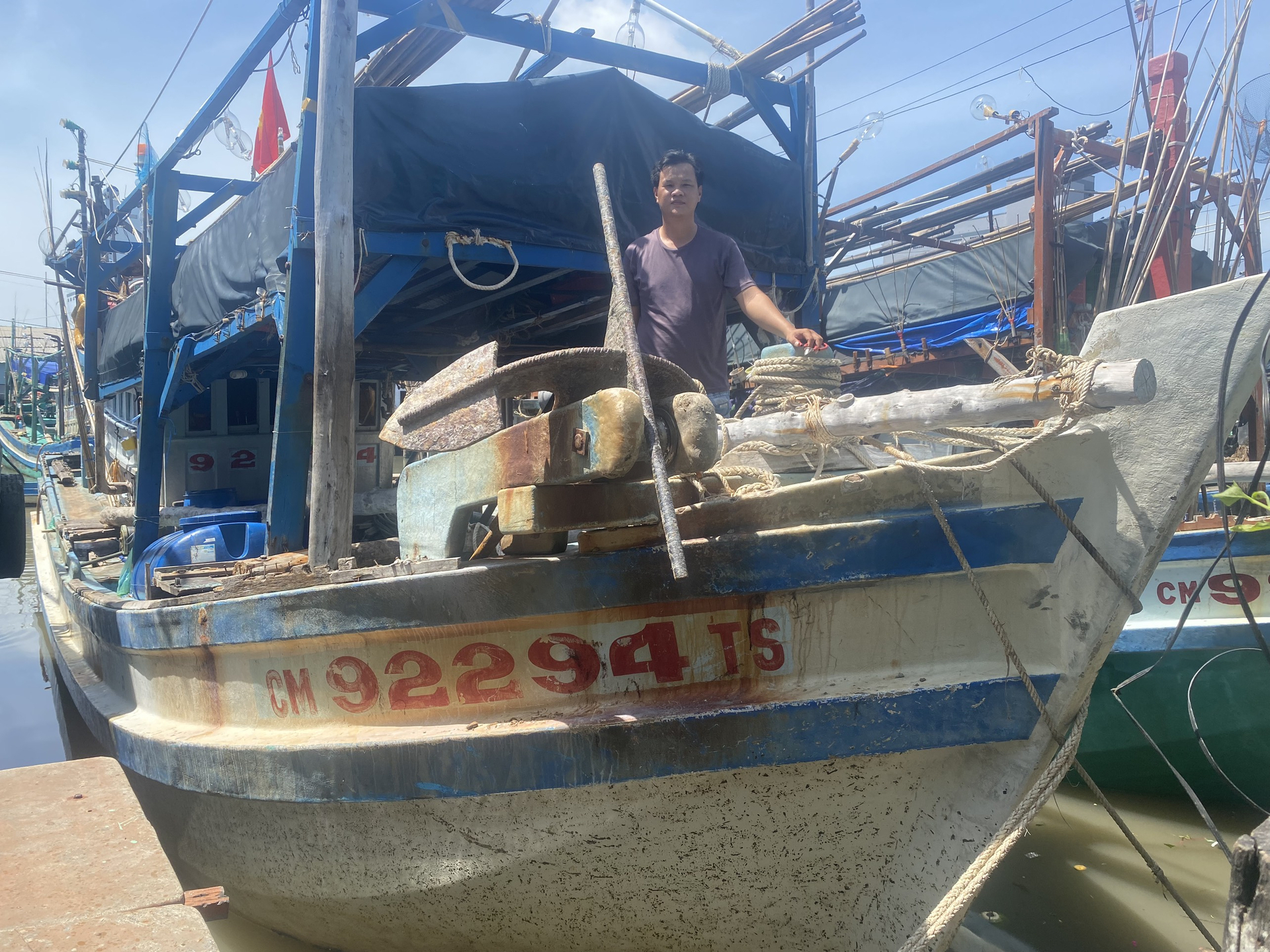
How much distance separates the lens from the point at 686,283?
3.24 meters

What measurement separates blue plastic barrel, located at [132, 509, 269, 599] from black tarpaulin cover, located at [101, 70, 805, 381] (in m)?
1.36

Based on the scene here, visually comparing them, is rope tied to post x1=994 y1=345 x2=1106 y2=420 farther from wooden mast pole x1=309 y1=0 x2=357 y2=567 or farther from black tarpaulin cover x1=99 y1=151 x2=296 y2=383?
black tarpaulin cover x1=99 y1=151 x2=296 y2=383

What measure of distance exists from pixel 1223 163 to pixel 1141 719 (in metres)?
3.09

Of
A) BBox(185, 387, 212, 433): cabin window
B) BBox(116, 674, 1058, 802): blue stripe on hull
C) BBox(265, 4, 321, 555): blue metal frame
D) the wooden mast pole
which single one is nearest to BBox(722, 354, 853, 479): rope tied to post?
BBox(116, 674, 1058, 802): blue stripe on hull

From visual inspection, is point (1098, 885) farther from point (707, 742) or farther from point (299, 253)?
point (299, 253)

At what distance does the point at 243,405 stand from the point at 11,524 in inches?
93.9

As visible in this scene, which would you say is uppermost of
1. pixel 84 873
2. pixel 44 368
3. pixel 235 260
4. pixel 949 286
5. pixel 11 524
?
pixel 44 368

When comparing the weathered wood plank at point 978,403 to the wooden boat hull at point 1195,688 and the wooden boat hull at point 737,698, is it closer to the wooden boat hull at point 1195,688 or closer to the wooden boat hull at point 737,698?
the wooden boat hull at point 737,698

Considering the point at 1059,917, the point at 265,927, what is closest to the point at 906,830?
the point at 1059,917

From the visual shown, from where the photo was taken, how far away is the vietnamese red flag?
6.83 metres

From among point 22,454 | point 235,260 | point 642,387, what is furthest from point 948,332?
Result: point 22,454

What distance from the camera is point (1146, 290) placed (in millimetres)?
7195

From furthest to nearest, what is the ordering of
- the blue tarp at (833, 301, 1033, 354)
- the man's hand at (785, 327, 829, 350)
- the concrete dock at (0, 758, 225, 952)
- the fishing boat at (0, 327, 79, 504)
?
the fishing boat at (0, 327, 79, 504), the blue tarp at (833, 301, 1033, 354), the man's hand at (785, 327, 829, 350), the concrete dock at (0, 758, 225, 952)

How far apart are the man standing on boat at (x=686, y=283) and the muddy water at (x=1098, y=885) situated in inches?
103
